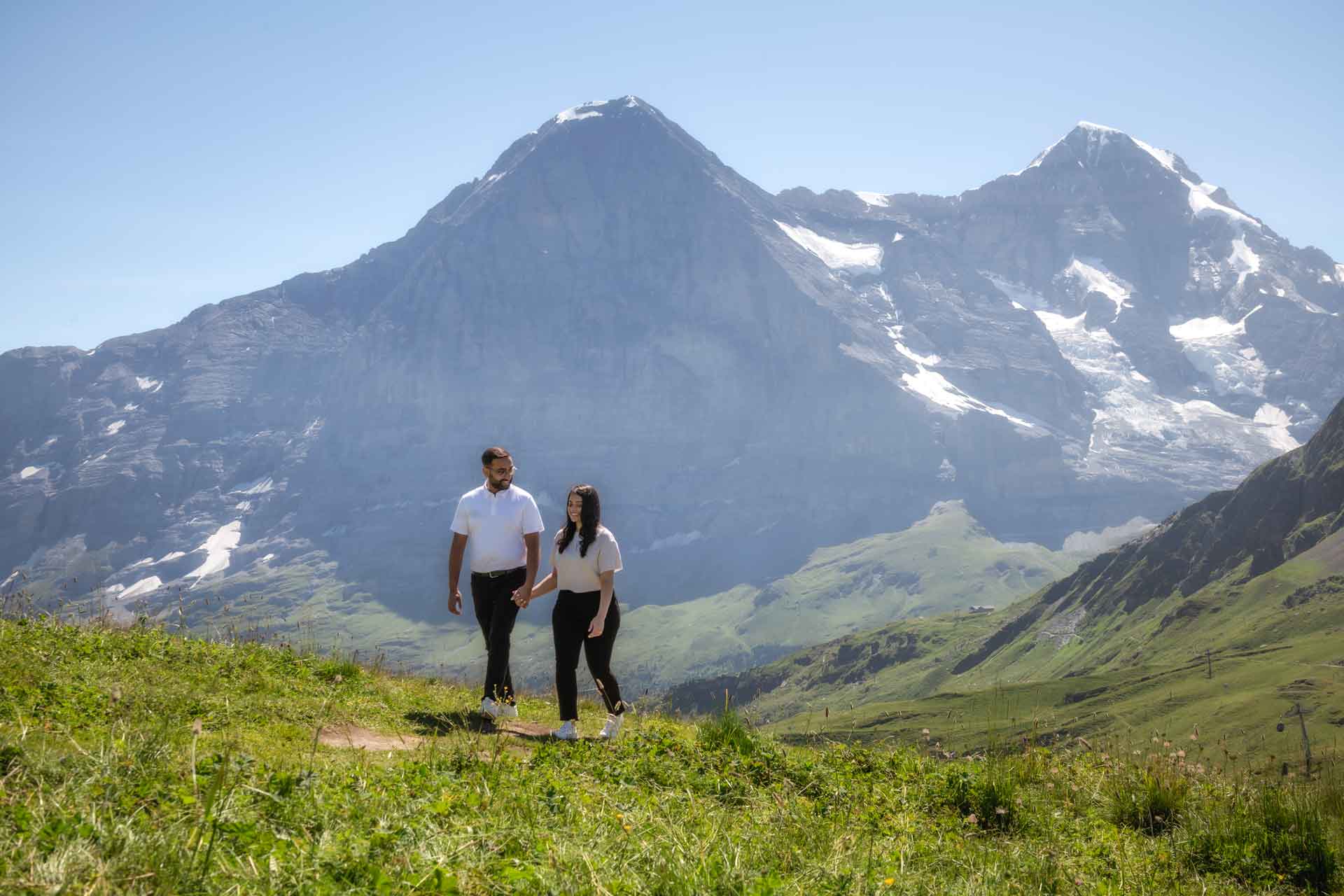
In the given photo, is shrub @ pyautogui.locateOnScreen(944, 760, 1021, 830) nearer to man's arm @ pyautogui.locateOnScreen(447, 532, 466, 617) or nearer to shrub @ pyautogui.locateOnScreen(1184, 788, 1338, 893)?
shrub @ pyautogui.locateOnScreen(1184, 788, 1338, 893)

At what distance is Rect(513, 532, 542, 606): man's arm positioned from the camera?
12.4 m

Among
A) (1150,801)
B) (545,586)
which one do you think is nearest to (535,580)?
(545,586)

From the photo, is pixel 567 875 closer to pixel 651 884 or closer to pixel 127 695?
pixel 651 884

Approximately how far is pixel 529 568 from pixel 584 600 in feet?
2.91

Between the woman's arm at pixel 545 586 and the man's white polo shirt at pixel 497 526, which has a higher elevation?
the man's white polo shirt at pixel 497 526

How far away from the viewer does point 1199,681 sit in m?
187

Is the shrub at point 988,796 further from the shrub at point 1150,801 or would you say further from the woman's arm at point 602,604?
the woman's arm at point 602,604

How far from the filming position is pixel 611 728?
12.1 metres

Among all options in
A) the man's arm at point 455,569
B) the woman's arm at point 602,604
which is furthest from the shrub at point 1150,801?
the man's arm at point 455,569

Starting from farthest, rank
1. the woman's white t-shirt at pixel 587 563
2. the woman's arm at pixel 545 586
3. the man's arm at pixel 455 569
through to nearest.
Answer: the man's arm at pixel 455 569 < the woman's arm at pixel 545 586 < the woman's white t-shirt at pixel 587 563

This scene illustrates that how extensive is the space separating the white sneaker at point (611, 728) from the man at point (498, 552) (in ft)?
4.97

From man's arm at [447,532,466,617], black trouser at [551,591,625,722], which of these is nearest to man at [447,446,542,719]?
man's arm at [447,532,466,617]

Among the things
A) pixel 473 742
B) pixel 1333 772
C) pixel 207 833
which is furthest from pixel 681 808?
pixel 1333 772

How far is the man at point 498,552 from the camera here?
1264cm
